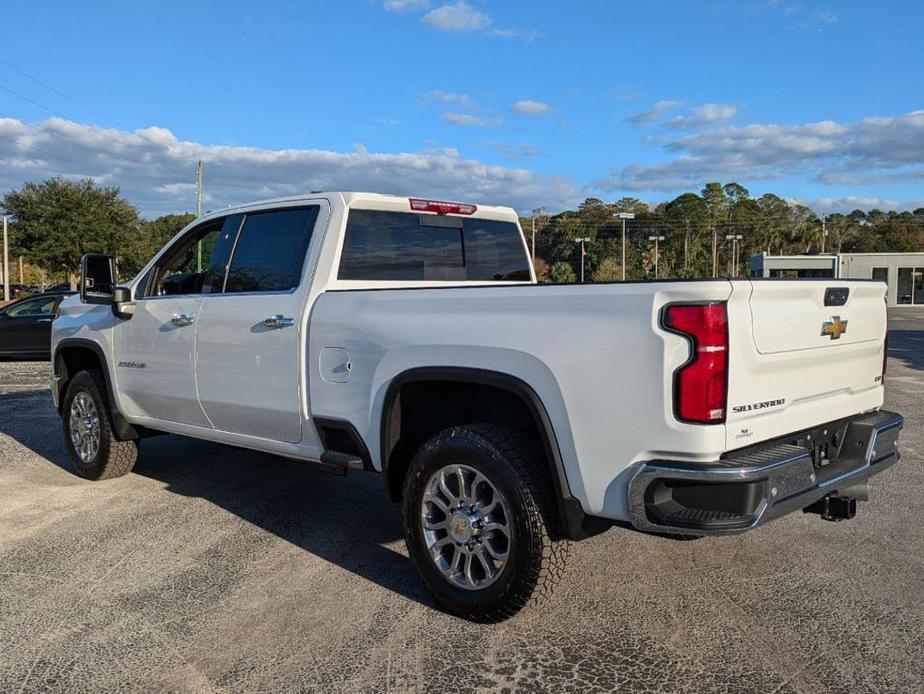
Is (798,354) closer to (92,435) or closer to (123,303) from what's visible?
(123,303)

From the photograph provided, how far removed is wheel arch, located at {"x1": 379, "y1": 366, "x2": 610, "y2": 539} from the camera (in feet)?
10.4

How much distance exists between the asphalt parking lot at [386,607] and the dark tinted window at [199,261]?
1554mm

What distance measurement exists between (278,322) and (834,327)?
283 cm

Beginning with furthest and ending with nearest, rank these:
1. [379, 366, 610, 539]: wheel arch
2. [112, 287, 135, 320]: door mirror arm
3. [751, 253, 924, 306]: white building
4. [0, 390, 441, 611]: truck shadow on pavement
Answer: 1. [751, 253, 924, 306]: white building
2. [112, 287, 135, 320]: door mirror arm
3. [0, 390, 441, 611]: truck shadow on pavement
4. [379, 366, 610, 539]: wheel arch

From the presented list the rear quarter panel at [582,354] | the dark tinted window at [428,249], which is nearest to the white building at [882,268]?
the dark tinted window at [428,249]

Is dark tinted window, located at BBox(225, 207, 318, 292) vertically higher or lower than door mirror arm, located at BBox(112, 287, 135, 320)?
higher

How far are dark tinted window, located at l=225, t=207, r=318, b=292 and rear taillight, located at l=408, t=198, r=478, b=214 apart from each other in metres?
0.67

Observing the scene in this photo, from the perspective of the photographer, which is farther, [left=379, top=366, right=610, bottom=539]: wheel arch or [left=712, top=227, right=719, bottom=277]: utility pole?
[left=712, top=227, right=719, bottom=277]: utility pole

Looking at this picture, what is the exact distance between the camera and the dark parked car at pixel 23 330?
1598 centimetres

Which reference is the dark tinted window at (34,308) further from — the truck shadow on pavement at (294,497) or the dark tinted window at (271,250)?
the dark tinted window at (271,250)

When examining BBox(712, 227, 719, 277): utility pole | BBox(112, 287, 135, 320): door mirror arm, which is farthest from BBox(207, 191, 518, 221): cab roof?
BBox(712, 227, 719, 277): utility pole

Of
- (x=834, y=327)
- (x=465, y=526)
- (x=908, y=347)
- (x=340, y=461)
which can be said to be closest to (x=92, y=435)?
(x=340, y=461)

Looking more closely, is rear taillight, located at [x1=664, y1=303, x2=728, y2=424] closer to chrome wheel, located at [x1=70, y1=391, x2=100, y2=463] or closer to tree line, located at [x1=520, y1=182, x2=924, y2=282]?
chrome wheel, located at [x1=70, y1=391, x2=100, y2=463]

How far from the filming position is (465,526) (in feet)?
11.4
